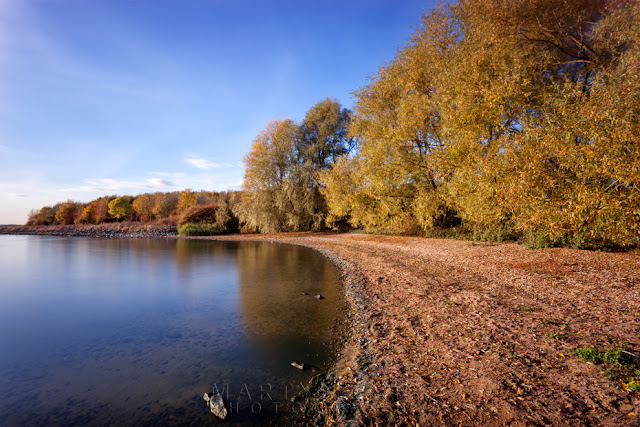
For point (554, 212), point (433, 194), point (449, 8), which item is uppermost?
point (449, 8)

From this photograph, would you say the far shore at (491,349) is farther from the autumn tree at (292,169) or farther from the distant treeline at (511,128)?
the autumn tree at (292,169)

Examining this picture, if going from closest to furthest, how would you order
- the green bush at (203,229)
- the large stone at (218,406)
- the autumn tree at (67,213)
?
the large stone at (218,406) → the green bush at (203,229) → the autumn tree at (67,213)

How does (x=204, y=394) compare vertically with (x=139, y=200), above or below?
below

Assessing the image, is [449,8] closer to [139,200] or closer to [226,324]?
[226,324]

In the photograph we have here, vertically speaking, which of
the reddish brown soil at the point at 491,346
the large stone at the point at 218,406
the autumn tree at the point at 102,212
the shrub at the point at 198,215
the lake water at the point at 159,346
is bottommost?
the lake water at the point at 159,346

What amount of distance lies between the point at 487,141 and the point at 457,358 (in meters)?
13.2

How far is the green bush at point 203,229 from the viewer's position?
134 ft

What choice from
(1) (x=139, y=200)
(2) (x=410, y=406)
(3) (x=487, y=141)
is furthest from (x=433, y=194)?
(1) (x=139, y=200)

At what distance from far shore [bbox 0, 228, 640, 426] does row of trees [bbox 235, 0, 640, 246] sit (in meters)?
2.48

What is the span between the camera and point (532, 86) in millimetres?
12531

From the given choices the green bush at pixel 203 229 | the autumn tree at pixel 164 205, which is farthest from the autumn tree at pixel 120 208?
the green bush at pixel 203 229

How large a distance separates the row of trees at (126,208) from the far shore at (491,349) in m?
50.8

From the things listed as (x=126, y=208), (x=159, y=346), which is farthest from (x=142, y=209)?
(x=159, y=346)

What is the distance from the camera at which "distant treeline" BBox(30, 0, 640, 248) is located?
8.31m
